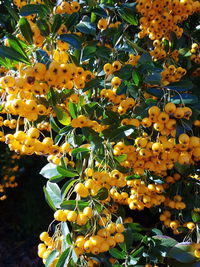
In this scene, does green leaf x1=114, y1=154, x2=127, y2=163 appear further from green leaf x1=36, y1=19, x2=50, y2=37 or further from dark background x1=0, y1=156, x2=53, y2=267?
dark background x1=0, y1=156, x2=53, y2=267

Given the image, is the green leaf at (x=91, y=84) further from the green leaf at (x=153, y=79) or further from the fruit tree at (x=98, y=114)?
the green leaf at (x=153, y=79)

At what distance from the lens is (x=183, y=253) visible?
64.1 inches

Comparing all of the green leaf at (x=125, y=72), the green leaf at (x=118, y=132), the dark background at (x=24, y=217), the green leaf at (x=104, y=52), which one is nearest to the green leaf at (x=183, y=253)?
the green leaf at (x=118, y=132)

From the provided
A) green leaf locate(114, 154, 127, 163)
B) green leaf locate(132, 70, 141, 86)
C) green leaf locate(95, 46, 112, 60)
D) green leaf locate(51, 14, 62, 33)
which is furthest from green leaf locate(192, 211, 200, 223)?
green leaf locate(51, 14, 62, 33)

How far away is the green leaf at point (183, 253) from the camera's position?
1.62 metres

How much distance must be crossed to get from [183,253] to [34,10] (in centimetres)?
146

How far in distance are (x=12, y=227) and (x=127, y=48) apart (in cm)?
417

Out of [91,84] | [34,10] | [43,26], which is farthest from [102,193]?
[34,10]

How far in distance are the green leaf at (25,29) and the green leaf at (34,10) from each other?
185 millimetres

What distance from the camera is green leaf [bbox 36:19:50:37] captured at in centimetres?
120

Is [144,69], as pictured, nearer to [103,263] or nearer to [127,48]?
[127,48]

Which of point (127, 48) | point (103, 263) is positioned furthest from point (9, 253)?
point (127, 48)

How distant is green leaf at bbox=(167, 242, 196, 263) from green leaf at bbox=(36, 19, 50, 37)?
4.27ft

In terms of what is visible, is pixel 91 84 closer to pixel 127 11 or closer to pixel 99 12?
pixel 99 12
